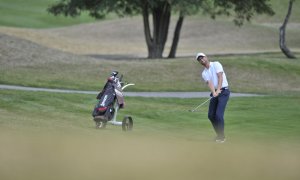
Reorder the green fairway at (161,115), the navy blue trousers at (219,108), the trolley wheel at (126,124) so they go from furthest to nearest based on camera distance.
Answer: the trolley wheel at (126,124)
the green fairway at (161,115)
the navy blue trousers at (219,108)

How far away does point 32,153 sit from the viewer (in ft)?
36.0

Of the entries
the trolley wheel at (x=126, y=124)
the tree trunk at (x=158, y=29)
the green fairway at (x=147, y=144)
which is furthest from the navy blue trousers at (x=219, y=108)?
the tree trunk at (x=158, y=29)

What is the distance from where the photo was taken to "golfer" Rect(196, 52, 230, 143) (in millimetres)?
16734

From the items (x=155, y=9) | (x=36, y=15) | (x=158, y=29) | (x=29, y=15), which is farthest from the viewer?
(x=36, y=15)

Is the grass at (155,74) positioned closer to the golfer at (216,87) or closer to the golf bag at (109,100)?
the golf bag at (109,100)

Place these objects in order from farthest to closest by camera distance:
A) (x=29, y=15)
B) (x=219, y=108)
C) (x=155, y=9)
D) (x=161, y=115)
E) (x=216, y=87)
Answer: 1. (x=29, y=15)
2. (x=155, y=9)
3. (x=161, y=115)
4. (x=219, y=108)
5. (x=216, y=87)

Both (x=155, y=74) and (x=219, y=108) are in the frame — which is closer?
(x=219, y=108)

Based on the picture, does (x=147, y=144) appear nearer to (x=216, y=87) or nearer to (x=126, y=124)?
(x=216, y=87)

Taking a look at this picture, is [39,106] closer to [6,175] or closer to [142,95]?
[142,95]

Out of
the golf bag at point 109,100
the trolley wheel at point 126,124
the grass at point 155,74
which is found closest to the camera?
the trolley wheel at point 126,124

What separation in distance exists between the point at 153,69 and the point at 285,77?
662 centimetres

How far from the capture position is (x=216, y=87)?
16.9 m

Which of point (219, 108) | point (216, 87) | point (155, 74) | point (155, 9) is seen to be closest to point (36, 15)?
point (155, 9)

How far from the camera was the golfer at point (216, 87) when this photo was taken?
16734 millimetres
